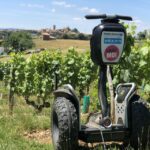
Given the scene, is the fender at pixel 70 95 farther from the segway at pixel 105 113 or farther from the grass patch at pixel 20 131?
the grass patch at pixel 20 131

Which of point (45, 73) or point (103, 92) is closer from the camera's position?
point (103, 92)

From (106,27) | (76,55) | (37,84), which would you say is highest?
(106,27)

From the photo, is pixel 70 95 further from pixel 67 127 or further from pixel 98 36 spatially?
pixel 98 36

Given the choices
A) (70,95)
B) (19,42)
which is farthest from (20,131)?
(19,42)

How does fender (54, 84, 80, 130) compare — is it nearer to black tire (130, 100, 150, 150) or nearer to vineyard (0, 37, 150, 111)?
black tire (130, 100, 150, 150)

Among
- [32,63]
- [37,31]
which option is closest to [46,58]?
[32,63]

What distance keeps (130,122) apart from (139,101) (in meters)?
0.25

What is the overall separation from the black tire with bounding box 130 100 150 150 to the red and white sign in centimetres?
54

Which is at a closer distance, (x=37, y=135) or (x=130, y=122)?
(x=130, y=122)

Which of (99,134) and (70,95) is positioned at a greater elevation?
(70,95)

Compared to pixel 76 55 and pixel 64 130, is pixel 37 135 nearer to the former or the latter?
pixel 64 130

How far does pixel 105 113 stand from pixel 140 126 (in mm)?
392

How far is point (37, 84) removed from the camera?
13.9 m

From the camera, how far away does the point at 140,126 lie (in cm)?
498
